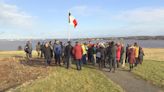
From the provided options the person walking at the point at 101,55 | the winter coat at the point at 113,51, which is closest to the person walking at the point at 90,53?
the person walking at the point at 101,55

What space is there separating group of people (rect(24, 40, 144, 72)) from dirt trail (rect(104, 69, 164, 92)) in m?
1.24

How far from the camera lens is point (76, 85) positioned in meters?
17.8

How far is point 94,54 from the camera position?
87.9 ft

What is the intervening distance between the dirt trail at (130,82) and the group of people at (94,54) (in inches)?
48.8

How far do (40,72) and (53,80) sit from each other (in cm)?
323

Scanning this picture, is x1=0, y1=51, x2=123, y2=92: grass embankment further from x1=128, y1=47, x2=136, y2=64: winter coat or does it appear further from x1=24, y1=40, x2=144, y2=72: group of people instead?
x1=128, y1=47, x2=136, y2=64: winter coat

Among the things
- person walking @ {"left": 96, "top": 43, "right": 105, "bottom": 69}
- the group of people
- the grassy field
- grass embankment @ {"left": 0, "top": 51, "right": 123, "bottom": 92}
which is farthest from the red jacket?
person walking @ {"left": 96, "top": 43, "right": 105, "bottom": 69}

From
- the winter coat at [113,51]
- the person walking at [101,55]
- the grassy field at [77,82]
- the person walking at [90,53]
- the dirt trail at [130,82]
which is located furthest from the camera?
the person walking at [90,53]

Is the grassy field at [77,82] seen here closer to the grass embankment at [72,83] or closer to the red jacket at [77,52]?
the grass embankment at [72,83]

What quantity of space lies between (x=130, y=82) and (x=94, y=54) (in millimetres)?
7724

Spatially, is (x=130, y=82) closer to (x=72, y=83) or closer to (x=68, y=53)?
(x=72, y=83)

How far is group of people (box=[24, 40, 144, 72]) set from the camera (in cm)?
2342

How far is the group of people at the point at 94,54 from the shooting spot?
2342 cm

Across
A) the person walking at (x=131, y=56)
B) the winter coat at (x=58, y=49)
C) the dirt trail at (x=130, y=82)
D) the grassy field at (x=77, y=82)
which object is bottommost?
the dirt trail at (x=130, y=82)
